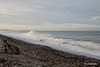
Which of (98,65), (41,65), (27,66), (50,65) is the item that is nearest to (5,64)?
(27,66)

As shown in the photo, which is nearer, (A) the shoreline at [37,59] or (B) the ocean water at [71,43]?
(A) the shoreline at [37,59]

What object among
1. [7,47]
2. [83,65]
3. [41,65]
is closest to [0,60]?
[41,65]

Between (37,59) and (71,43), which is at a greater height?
(37,59)

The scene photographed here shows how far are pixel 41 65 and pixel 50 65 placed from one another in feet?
1.58

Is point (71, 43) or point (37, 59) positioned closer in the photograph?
point (37, 59)

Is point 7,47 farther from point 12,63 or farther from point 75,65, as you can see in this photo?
point 75,65

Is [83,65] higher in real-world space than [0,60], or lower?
lower

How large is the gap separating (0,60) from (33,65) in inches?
65.7

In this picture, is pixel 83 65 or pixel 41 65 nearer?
pixel 41 65

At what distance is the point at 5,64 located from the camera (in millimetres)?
5949

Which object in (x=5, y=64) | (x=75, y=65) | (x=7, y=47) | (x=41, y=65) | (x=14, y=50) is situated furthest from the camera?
(x=7, y=47)

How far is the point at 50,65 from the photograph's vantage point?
21.5ft

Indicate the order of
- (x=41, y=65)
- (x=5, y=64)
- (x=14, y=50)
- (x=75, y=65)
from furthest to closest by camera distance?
1. (x=14, y=50)
2. (x=75, y=65)
3. (x=41, y=65)
4. (x=5, y=64)

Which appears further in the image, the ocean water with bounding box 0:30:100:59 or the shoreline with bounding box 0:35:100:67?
the ocean water with bounding box 0:30:100:59
